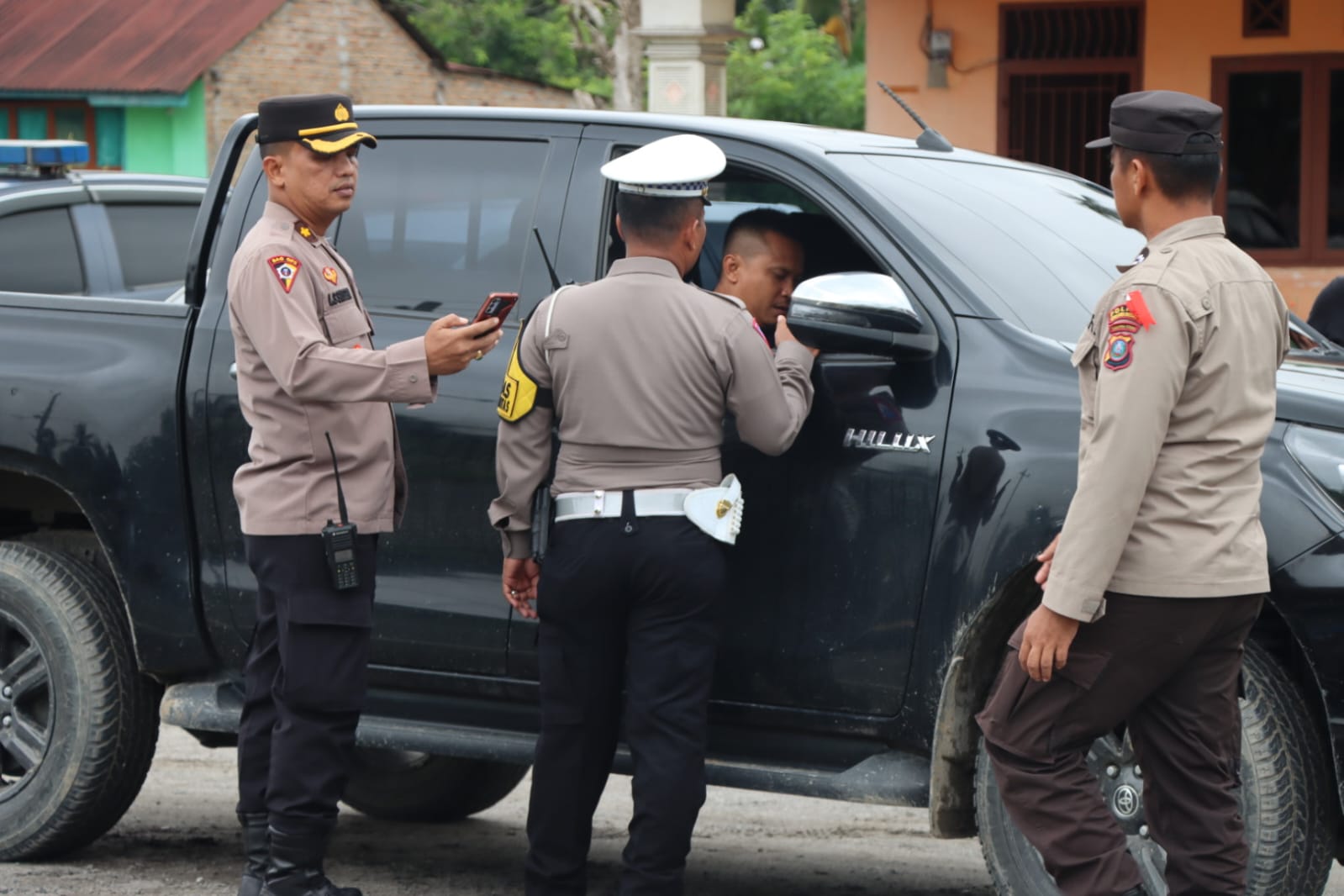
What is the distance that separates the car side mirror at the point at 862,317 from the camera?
4.00m

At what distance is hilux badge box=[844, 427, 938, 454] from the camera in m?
4.01

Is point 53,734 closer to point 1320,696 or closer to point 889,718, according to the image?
point 889,718

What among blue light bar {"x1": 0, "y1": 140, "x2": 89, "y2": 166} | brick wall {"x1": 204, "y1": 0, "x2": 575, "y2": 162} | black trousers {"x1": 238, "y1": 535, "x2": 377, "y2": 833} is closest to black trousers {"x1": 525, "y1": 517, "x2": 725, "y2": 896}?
black trousers {"x1": 238, "y1": 535, "x2": 377, "y2": 833}

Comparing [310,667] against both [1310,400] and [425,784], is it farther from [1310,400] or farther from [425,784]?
[1310,400]

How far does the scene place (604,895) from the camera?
5031 mm

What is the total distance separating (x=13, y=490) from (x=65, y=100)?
20.4 metres

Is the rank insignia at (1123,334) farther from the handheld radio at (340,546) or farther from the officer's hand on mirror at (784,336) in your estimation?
the handheld radio at (340,546)

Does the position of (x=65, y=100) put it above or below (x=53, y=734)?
above

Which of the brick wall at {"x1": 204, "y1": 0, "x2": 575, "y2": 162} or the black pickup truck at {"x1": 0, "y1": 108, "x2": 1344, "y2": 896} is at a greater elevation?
the brick wall at {"x1": 204, "y1": 0, "x2": 575, "y2": 162}

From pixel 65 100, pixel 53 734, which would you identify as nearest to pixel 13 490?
pixel 53 734

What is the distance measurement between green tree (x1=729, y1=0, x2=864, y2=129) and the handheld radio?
28.0 meters

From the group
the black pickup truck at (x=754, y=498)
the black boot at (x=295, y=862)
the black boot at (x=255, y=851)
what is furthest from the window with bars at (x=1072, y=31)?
the black boot at (x=295, y=862)

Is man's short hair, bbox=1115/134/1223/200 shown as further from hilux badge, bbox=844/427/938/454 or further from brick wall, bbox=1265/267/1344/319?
brick wall, bbox=1265/267/1344/319

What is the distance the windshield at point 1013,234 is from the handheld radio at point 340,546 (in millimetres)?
1330
